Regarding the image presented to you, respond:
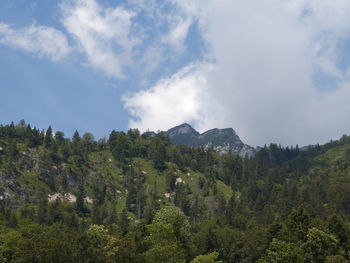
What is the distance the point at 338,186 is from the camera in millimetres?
186875

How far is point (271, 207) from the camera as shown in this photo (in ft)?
615

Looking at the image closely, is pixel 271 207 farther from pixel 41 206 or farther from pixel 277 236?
pixel 41 206

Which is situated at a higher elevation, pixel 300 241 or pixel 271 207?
pixel 271 207

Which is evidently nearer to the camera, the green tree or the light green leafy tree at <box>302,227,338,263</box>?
the green tree

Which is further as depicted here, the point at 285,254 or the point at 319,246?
the point at 319,246

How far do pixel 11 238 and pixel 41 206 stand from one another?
9079cm

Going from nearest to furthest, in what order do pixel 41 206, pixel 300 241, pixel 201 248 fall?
pixel 300 241 → pixel 201 248 → pixel 41 206

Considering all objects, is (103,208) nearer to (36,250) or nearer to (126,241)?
(126,241)

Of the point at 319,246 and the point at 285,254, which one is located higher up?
the point at 285,254

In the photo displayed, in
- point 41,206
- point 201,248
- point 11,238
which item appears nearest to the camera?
point 11,238

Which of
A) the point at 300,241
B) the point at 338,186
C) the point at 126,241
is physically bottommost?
the point at 300,241

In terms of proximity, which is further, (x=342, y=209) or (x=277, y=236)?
(x=342, y=209)

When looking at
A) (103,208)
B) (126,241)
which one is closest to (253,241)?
(126,241)

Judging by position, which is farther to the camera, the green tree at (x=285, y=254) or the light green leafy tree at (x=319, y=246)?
the light green leafy tree at (x=319, y=246)
